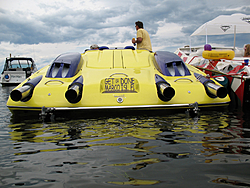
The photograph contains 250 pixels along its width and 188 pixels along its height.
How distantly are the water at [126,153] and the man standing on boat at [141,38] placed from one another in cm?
282

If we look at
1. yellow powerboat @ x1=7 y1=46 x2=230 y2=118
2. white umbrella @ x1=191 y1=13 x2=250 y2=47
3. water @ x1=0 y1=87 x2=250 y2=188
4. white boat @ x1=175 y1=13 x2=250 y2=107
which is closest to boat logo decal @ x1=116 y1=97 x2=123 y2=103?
yellow powerboat @ x1=7 y1=46 x2=230 y2=118

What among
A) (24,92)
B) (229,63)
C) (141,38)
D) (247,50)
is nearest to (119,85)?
(24,92)

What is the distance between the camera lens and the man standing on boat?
562 centimetres

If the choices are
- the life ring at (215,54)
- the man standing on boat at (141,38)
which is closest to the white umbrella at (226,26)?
the life ring at (215,54)

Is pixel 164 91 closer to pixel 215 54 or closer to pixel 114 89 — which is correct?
pixel 114 89

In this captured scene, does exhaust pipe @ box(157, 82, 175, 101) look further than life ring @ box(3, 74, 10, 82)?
No

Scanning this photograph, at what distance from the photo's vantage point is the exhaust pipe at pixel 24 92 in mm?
3340

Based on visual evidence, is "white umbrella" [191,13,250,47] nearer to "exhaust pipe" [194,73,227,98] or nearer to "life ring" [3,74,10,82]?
"exhaust pipe" [194,73,227,98]

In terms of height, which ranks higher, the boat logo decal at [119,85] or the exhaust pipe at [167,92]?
the boat logo decal at [119,85]

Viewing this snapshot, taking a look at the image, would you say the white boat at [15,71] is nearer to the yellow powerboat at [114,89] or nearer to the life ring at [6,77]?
the life ring at [6,77]

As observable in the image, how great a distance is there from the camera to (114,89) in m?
3.68

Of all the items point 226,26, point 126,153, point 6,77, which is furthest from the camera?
point 6,77

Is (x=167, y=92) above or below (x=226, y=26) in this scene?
below

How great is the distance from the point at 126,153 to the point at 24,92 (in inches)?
83.7
